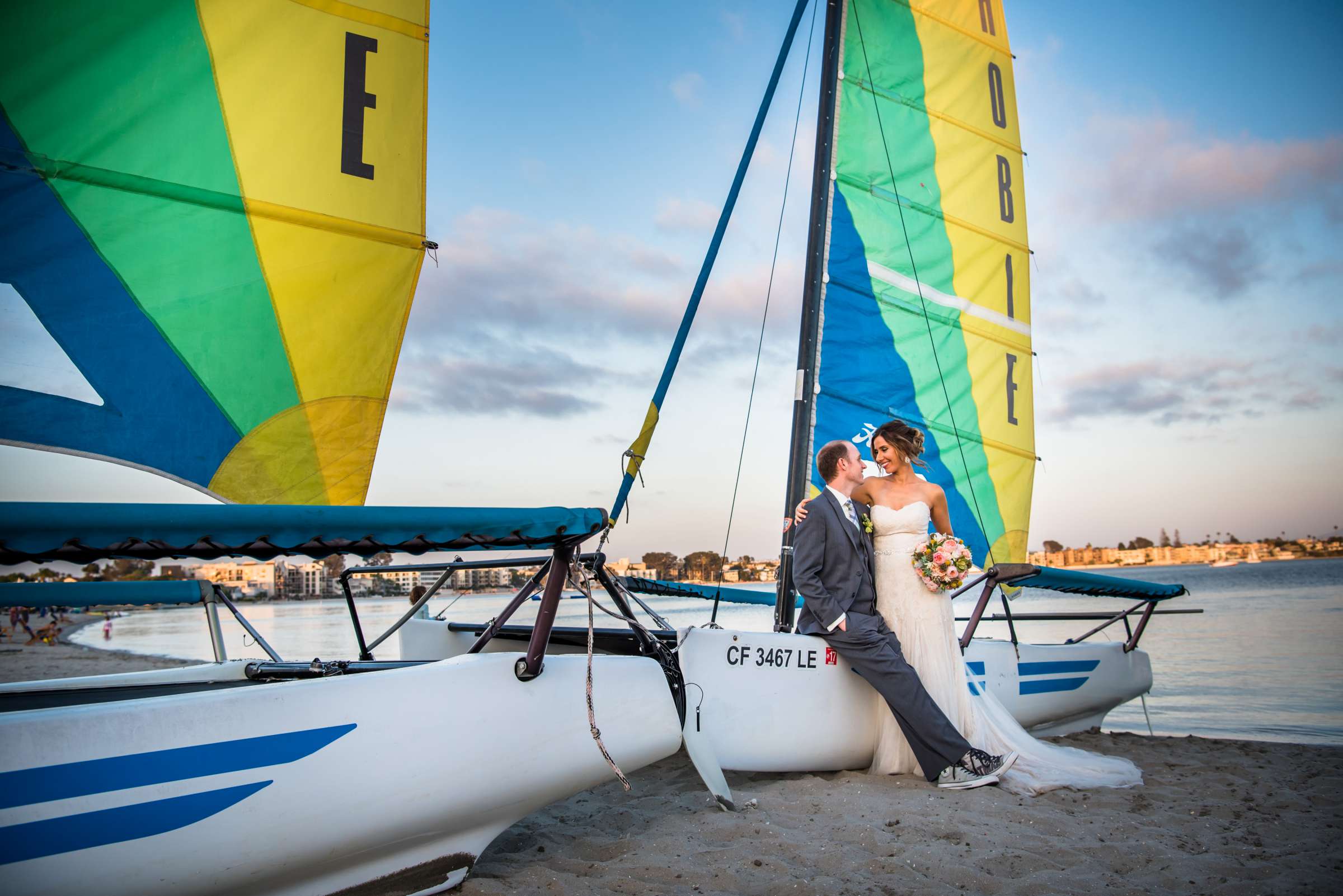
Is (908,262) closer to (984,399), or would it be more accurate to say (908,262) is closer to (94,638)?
(984,399)

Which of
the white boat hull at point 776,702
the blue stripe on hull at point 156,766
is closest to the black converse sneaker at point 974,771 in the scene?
the white boat hull at point 776,702

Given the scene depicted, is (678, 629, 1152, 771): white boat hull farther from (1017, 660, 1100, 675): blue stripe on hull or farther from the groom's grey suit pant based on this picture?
(1017, 660, 1100, 675): blue stripe on hull

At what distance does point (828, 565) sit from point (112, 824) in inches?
113

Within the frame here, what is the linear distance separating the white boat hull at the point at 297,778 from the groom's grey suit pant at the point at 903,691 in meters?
1.43

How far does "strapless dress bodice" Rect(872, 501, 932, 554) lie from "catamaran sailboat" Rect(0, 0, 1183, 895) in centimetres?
62

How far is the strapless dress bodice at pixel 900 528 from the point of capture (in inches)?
163

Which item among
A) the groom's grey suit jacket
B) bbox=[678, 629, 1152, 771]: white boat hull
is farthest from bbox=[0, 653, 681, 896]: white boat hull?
the groom's grey suit jacket

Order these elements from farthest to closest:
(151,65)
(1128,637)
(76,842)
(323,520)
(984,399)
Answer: (984,399), (1128,637), (151,65), (323,520), (76,842)

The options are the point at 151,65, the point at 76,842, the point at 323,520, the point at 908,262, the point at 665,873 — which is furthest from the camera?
the point at 908,262

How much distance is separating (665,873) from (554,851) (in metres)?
0.48

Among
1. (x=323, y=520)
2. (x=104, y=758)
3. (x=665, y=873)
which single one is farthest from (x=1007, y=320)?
(x=104, y=758)

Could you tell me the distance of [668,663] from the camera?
3.39m

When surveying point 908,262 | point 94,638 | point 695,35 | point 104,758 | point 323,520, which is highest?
point 695,35

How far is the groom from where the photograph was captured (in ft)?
12.3
